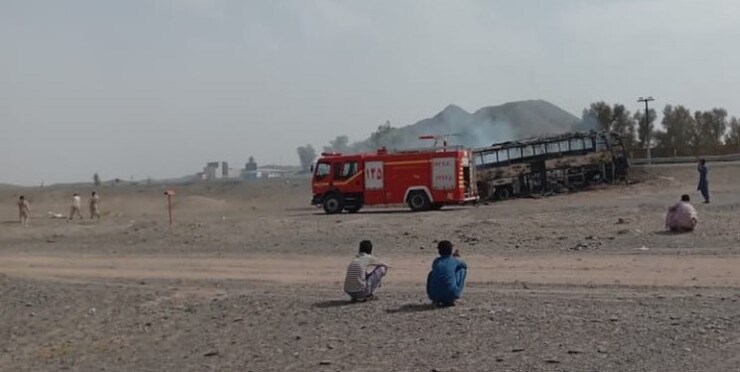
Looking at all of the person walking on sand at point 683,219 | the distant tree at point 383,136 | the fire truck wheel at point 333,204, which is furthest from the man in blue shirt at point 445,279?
the distant tree at point 383,136

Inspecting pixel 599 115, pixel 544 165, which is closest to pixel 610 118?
pixel 599 115

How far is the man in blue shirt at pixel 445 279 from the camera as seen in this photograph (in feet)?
45.7

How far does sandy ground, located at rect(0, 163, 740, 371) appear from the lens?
11.7 meters

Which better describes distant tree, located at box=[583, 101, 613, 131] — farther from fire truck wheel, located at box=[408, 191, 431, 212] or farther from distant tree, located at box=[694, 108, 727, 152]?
fire truck wheel, located at box=[408, 191, 431, 212]

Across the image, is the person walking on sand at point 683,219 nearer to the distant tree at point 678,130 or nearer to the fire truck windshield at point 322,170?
the fire truck windshield at point 322,170

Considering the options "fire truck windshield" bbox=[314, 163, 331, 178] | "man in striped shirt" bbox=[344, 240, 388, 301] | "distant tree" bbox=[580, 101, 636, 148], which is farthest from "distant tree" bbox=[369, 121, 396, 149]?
"man in striped shirt" bbox=[344, 240, 388, 301]

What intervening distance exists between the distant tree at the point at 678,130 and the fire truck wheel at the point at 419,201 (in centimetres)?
5546

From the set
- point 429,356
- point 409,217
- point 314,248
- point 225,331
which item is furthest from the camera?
point 409,217

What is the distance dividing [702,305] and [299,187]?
201 ft

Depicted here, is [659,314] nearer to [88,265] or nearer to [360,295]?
[360,295]

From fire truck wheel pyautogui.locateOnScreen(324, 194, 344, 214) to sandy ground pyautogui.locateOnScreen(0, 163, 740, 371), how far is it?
9.75 m

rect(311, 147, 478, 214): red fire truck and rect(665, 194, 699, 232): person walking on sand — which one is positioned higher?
rect(311, 147, 478, 214): red fire truck

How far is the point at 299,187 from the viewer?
2891 inches

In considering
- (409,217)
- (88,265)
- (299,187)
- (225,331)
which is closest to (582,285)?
(225,331)
